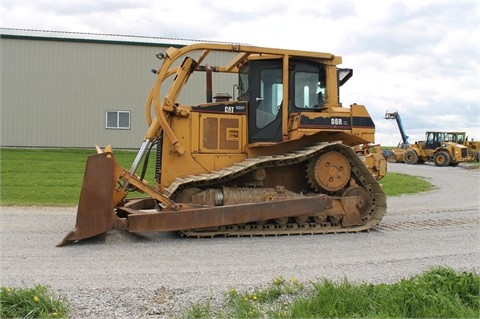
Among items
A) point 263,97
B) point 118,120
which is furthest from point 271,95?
point 118,120

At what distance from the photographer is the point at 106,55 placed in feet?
89.3

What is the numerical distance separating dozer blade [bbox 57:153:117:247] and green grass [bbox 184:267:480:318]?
3404 millimetres

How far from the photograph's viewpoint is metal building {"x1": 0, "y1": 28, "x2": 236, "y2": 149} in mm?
26688

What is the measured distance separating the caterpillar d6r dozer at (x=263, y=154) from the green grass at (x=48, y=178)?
4.81 metres

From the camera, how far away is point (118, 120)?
27.6 metres

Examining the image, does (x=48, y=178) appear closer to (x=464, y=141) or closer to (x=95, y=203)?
(x=95, y=203)

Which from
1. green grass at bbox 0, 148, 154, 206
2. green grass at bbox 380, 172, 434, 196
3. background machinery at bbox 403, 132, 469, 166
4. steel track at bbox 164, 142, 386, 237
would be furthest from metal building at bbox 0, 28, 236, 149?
steel track at bbox 164, 142, 386, 237

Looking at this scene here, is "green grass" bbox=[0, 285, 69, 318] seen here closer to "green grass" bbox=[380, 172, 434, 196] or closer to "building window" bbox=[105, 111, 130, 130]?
"green grass" bbox=[380, 172, 434, 196]

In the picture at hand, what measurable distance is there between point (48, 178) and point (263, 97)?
10712mm

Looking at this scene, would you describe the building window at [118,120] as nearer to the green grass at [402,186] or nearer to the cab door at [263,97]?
the green grass at [402,186]

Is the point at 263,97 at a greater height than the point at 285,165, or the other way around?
the point at 263,97

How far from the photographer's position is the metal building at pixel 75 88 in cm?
2669

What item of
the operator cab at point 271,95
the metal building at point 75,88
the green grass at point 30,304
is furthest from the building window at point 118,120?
the green grass at point 30,304

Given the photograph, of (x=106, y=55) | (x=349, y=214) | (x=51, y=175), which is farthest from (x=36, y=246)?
(x=106, y=55)
